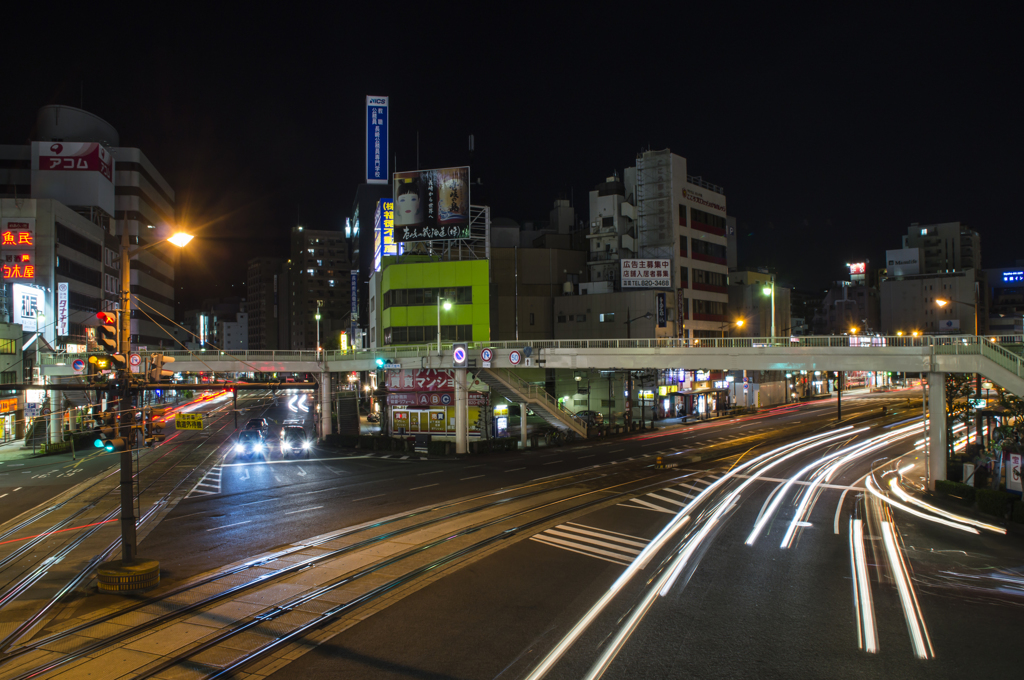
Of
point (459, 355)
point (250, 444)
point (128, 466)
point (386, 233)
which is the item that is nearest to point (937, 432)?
point (459, 355)

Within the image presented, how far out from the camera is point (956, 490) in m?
24.8

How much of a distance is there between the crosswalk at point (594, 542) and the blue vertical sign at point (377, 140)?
54.8 m

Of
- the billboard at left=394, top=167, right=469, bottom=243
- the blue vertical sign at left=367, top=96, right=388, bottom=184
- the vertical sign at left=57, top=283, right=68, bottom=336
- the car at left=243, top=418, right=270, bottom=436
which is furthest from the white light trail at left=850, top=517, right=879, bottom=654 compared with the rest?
the vertical sign at left=57, top=283, right=68, bottom=336

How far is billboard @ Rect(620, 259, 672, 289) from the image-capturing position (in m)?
67.9

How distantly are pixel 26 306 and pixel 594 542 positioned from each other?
186ft

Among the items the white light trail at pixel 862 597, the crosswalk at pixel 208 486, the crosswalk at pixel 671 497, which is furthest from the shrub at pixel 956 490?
the crosswalk at pixel 208 486

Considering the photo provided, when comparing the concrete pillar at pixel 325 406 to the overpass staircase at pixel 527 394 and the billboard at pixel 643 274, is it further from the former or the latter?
the billboard at pixel 643 274

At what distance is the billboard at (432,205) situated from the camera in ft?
183

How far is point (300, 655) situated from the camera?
1131cm

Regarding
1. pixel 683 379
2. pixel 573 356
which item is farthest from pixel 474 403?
pixel 683 379

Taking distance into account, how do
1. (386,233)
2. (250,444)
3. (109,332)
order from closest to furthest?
(109,332)
(250,444)
(386,233)

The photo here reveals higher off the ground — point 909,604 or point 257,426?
point 257,426

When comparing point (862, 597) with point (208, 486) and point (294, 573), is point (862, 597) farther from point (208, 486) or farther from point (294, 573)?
point (208, 486)

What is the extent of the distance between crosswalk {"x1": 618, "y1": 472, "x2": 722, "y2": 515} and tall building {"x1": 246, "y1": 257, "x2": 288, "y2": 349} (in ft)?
541
